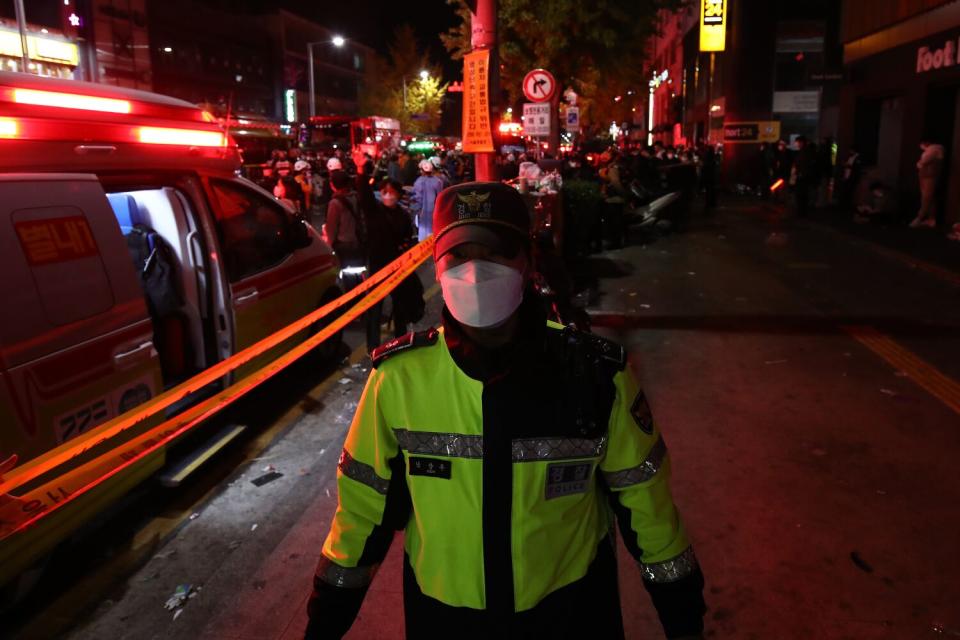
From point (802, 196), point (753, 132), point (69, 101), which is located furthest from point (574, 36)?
point (69, 101)

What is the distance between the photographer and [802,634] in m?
3.40

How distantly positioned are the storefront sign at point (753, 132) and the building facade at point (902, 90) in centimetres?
955

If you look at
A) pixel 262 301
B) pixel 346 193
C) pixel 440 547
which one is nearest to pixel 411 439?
pixel 440 547

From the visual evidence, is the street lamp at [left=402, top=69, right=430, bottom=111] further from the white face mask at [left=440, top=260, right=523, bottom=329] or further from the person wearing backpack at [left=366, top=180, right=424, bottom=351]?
the white face mask at [left=440, top=260, right=523, bottom=329]

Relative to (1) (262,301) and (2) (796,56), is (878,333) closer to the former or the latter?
(1) (262,301)

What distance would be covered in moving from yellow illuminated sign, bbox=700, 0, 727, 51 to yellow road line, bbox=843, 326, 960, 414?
2514 centimetres

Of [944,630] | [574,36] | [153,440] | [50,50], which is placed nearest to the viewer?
[944,630]

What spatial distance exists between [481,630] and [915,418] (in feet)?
17.4

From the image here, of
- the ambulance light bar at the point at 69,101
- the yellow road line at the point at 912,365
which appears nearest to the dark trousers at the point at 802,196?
the yellow road line at the point at 912,365

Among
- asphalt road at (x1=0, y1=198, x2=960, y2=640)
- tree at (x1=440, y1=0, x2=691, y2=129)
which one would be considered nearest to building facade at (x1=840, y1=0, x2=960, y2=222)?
tree at (x1=440, y1=0, x2=691, y2=129)

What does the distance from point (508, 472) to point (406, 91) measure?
8688 centimetres

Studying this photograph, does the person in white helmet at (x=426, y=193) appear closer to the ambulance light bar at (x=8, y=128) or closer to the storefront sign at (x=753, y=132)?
the ambulance light bar at (x=8, y=128)

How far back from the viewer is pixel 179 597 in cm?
391

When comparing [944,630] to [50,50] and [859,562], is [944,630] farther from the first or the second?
[50,50]
